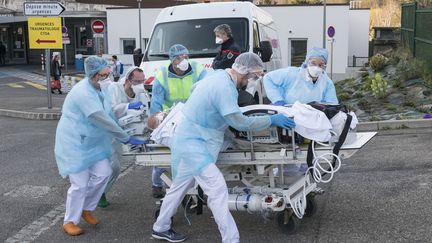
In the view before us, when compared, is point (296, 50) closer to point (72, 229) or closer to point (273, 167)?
point (273, 167)

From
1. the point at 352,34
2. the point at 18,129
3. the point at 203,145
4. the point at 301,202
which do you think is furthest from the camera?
the point at 352,34

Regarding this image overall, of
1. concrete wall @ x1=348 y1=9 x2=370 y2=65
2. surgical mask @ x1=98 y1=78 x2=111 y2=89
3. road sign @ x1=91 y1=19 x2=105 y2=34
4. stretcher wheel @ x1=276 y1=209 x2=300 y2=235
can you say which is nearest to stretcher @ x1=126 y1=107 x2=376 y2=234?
stretcher wheel @ x1=276 y1=209 x2=300 y2=235

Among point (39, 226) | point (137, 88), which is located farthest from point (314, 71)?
point (39, 226)

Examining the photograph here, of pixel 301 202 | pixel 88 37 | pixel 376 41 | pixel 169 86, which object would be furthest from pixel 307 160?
pixel 88 37

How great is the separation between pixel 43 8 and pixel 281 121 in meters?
12.3

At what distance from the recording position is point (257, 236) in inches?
224

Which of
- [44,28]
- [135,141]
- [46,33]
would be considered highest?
[44,28]

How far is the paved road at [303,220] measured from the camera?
18.7 feet

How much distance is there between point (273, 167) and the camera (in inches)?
218

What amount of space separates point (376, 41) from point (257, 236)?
90.0 ft

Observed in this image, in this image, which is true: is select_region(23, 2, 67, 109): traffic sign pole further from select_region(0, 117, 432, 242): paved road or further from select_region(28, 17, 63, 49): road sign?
select_region(0, 117, 432, 242): paved road

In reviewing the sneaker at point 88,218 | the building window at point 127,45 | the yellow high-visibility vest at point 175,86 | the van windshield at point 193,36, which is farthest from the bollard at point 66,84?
the sneaker at point 88,218

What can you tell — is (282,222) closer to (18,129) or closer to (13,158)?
(13,158)

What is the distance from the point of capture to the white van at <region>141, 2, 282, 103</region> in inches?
411
